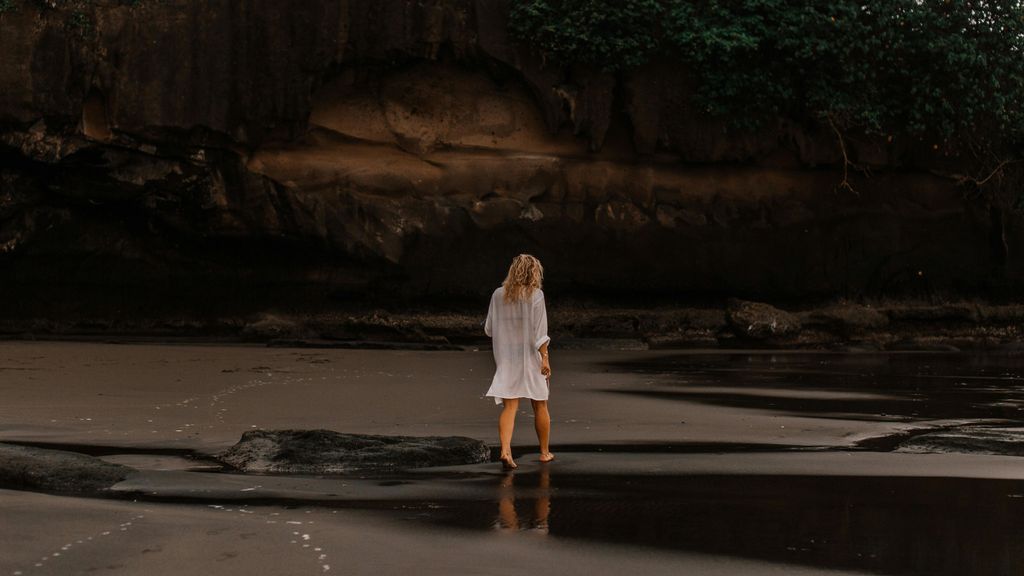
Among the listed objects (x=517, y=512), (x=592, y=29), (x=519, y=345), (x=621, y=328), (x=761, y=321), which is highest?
(x=592, y=29)

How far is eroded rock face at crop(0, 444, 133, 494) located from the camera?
7.22 m

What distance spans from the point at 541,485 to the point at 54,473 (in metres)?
2.80

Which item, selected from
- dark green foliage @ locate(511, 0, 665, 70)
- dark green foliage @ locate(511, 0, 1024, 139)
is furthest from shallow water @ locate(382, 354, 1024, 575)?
dark green foliage @ locate(511, 0, 1024, 139)

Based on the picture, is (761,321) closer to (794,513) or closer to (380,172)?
(380,172)

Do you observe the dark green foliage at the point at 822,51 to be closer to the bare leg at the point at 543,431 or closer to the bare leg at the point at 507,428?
the bare leg at the point at 507,428

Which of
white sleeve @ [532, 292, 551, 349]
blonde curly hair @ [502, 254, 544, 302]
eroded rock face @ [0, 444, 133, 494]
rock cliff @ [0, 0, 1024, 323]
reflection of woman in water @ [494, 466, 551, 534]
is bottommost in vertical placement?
reflection of woman in water @ [494, 466, 551, 534]

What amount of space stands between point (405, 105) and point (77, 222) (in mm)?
5833

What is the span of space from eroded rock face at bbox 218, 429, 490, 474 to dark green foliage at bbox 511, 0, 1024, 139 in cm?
1363

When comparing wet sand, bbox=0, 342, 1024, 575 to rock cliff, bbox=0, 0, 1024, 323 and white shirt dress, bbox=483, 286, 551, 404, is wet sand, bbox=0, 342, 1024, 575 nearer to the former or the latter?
white shirt dress, bbox=483, 286, 551, 404

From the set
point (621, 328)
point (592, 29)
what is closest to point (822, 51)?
point (592, 29)

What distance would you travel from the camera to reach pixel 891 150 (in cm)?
2355

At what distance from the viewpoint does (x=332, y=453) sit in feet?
27.2

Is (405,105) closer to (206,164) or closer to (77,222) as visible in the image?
(206,164)

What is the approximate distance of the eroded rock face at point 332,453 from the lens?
8.17m
